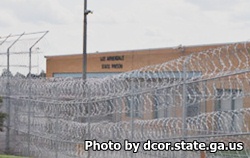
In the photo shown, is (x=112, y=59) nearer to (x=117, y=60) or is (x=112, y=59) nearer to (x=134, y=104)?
(x=117, y=60)

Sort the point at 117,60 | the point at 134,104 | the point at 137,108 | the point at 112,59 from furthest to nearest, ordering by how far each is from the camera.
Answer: the point at 112,59 < the point at 117,60 < the point at 137,108 < the point at 134,104

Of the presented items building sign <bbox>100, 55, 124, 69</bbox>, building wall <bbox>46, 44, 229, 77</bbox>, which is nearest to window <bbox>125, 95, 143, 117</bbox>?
building wall <bbox>46, 44, 229, 77</bbox>

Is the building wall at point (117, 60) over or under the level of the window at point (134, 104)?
over

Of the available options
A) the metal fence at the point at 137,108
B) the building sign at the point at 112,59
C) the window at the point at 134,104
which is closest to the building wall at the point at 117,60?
the building sign at the point at 112,59

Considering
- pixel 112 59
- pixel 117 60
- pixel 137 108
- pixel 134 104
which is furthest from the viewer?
pixel 112 59

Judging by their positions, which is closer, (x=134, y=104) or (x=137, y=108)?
(x=134, y=104)

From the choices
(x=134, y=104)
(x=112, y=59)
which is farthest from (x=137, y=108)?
(x=112, y=59)

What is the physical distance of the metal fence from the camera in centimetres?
625

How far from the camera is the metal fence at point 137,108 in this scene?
20.5 feet

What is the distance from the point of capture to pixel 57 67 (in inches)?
1037

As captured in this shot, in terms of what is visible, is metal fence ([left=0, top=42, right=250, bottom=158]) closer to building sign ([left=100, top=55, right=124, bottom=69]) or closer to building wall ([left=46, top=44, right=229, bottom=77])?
building wall ([left=46, top=44, right=229, bottom=77])

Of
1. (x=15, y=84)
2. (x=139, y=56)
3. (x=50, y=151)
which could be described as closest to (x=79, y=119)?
(x=50, y=151)

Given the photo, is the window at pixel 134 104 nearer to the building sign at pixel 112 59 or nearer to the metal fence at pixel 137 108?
the metal fence at pixel 137 108

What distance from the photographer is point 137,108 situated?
830 cm
